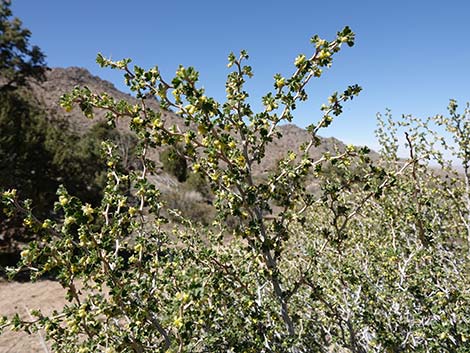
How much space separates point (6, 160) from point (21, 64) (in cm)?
727

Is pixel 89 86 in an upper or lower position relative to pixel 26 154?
upper

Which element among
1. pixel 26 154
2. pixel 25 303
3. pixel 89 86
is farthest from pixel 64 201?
pixel 89 86

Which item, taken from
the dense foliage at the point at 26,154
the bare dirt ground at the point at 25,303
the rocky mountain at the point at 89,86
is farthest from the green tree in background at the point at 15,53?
the rocky mountain at the point at 89,86

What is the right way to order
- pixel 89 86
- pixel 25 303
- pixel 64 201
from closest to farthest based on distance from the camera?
pixel 64 201 → pixel 25 303 → pixel 89 86

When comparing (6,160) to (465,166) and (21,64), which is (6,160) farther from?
(465,166)

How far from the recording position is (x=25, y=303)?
10.7m

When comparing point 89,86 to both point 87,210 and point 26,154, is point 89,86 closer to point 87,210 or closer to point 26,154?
point 26,154

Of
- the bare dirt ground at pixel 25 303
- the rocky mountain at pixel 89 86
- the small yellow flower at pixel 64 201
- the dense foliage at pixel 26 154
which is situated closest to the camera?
the small yellow flower at pixel 64 201

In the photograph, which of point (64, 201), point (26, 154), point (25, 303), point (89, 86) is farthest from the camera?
point (89, 86)

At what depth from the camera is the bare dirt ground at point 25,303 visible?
301 inches

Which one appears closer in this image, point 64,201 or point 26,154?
point 64,201

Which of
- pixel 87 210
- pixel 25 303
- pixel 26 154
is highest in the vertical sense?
pixel 87 210

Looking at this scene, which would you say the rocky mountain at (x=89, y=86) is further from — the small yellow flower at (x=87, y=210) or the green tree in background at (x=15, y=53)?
the small yellow flower at (x=87, y=210)

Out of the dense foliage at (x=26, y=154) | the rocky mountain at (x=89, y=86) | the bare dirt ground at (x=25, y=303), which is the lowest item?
the bare dirt ground at (x=25, y=303)
